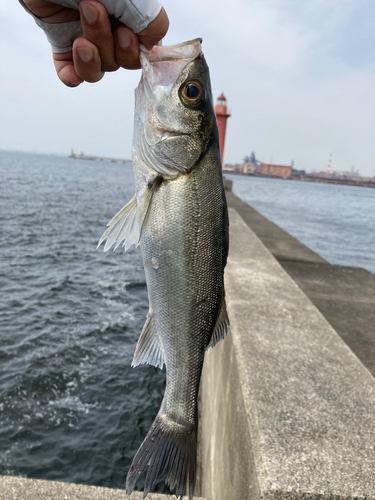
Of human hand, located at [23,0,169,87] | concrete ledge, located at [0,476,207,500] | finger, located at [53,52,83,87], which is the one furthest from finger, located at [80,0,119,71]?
concrete ledge, located at [0,476,207,500]

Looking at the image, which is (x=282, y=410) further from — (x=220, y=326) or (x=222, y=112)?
(x=222, y=112)

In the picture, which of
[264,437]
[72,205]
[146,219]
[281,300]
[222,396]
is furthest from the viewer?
[72,205]

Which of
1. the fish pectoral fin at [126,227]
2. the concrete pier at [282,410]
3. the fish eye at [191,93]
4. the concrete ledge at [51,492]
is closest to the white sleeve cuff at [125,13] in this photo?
the fish eye at [191,93]

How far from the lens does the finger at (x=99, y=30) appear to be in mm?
1507

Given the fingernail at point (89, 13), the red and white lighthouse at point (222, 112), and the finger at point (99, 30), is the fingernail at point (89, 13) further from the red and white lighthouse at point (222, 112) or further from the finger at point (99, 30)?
the red and white lighthouse at point (222, 112)

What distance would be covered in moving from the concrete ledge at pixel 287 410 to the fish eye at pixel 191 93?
205 cm

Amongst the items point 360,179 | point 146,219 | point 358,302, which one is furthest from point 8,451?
point 360,179

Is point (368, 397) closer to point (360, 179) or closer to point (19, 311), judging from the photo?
point (19, 311)

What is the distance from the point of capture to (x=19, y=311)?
29.0 feet

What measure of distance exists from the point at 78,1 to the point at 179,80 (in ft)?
1.77

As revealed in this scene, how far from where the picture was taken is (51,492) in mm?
2289

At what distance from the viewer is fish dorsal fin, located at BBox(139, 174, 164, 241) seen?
5.50 feet

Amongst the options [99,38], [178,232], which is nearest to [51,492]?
[178,232]

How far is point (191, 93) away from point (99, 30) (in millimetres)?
494
